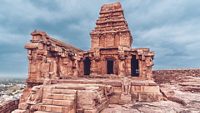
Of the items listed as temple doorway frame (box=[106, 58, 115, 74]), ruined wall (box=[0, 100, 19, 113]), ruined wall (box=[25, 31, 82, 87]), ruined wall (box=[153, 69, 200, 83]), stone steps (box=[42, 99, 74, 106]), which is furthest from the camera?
ruined wall (box=[153, 69, 200, 83])

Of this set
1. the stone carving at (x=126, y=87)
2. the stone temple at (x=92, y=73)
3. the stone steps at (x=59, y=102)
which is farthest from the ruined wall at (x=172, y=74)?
the stone steps at (x=59, y=102)

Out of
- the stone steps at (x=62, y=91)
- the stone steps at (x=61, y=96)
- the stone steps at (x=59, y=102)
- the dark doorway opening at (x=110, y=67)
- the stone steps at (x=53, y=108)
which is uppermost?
the dark doorway opening at (x=110, y=67)

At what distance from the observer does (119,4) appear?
798 inches

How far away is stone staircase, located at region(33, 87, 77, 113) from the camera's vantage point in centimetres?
715

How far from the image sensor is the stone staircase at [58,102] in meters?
7.15

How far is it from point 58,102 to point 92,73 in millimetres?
10599

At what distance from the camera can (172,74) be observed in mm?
20562

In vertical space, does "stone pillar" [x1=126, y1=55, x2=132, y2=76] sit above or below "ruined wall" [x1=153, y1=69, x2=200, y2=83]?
above

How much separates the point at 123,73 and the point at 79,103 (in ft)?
31.1

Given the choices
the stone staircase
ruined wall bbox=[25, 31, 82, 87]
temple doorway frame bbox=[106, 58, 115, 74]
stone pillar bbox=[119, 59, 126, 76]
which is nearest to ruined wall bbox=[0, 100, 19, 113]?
ruined wall bbox=[25, 31, 82, 87]

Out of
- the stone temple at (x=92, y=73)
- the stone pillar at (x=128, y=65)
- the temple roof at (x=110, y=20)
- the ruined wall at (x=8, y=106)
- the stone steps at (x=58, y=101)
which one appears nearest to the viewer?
the stone steps at (x=58, y=101)

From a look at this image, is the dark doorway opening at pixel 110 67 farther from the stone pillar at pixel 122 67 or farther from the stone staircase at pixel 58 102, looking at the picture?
the stone staircase at pixel 58 102

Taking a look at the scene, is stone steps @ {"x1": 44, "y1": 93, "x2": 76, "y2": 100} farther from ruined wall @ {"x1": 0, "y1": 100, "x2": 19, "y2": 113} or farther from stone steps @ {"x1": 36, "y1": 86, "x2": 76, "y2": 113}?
ruined wall @ {"x1": 0, "y1": 100, "x2": 19, "y2": 113}

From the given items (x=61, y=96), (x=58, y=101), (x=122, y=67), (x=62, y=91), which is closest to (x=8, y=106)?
(x=62, y=91)
